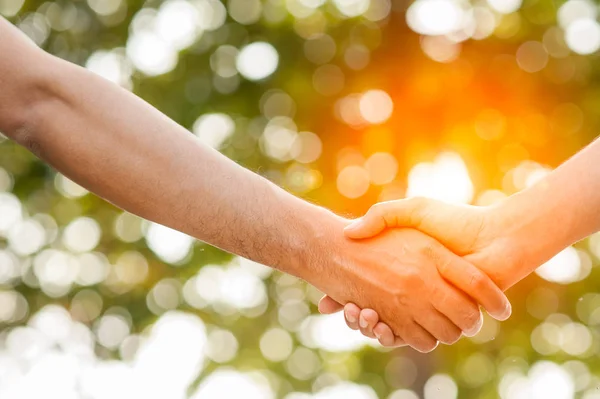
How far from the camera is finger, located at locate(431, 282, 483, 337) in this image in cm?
352

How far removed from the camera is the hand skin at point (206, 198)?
3.00 meters

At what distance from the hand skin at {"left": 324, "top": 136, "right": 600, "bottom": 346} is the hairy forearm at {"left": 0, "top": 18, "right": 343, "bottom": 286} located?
368 mm

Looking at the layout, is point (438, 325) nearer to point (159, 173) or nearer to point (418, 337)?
point (418, 337)

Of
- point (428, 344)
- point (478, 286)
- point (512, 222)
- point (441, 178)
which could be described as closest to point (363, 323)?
point (428, 344)

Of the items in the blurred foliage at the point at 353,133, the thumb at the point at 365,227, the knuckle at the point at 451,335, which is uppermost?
the thumb at the point at 365,227

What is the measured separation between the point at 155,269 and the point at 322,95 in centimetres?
288

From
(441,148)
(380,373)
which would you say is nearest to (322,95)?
(441,148)

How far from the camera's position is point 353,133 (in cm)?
831

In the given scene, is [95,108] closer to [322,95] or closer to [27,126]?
[27,126]

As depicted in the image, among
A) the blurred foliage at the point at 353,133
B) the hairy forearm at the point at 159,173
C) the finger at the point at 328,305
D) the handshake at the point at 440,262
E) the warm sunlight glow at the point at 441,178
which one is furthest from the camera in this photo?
the blurred foliage at the point at 353,133

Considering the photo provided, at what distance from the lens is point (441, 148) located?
7.75 metres

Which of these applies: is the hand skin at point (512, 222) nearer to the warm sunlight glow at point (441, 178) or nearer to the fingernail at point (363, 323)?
the fingernail at point (363, 323)

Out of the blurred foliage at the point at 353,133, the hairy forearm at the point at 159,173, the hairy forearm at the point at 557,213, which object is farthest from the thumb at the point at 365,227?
the blurred foliage at the point at 353,133

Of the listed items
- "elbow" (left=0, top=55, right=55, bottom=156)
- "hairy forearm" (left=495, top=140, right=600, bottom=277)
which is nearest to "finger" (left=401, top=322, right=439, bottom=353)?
"hairy forearm" (left=495, top=140, right=600, bottom=277)
